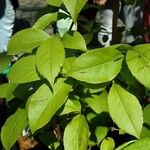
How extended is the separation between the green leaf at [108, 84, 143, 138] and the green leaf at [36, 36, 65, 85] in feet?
0.51

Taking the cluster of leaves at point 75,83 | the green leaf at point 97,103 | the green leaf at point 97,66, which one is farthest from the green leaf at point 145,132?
the green leaf at point 97,66

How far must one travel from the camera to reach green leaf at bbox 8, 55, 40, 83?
114 centimetres

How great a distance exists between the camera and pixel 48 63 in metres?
1.08

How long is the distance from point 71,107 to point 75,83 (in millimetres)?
104

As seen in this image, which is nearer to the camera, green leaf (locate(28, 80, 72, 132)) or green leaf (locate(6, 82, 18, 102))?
green leaf (locate(28, 80, 72, 132))

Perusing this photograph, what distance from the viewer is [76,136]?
3.84 feet

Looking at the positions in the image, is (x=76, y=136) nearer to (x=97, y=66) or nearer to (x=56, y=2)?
(x=97, y=66)

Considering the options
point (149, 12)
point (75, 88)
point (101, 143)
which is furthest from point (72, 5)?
point (149, 12)

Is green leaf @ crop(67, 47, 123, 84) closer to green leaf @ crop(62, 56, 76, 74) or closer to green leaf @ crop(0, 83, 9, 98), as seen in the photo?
green leaf @ crop(62, 56, 76, 74)

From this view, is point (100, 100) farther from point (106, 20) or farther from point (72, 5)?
point (106, 20)

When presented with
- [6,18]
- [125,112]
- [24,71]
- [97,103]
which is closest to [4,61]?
[24,71]

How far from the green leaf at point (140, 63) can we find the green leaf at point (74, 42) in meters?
0.14

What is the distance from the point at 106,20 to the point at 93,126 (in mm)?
2192

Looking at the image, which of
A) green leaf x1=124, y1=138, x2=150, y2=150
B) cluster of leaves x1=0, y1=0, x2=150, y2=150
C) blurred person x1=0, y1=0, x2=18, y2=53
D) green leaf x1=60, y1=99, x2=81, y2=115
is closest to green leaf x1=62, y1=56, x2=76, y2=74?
cluster of leaves x1=0, y1=0, x2=150, y2=150
